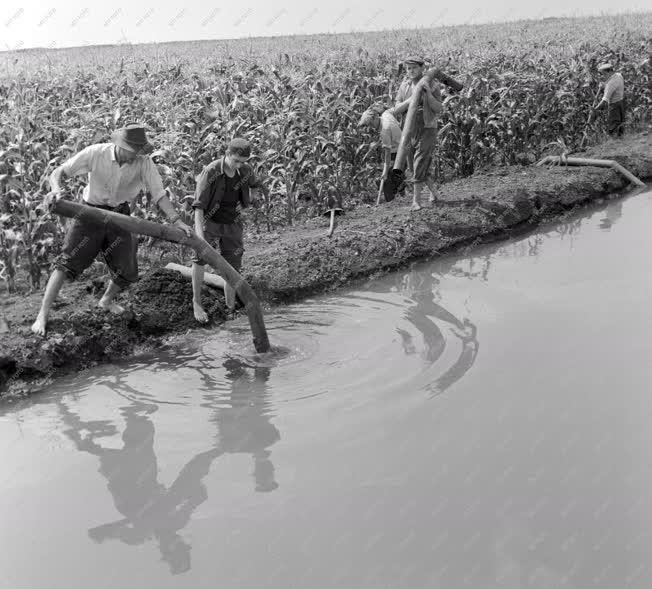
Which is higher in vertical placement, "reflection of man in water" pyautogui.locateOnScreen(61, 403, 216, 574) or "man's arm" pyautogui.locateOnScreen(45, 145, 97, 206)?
"man's arm" pyautogui.locateOnScreen(45, 145, 97, 206)

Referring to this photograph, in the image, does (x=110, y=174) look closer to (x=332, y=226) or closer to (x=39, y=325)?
(x=39, y=325)

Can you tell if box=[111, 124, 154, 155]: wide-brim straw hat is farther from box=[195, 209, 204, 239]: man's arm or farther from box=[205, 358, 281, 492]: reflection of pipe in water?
box=[205, 358, 281, 492]: reflection of pipe in water

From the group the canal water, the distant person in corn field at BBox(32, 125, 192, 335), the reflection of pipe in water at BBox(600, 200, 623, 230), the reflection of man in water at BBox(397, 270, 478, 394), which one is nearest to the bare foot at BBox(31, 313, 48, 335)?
the distant person in corn field at BBox(32, 125, 192, 335)

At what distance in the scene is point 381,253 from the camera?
924 cm

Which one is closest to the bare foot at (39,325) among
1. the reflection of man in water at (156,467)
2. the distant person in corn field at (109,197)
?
the distant person in corn field at (109,197)

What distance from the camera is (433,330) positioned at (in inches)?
285

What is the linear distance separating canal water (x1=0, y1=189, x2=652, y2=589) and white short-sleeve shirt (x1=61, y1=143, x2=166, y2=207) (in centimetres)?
133

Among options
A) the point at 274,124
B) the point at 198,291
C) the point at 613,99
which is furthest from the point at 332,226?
the point at 613,99

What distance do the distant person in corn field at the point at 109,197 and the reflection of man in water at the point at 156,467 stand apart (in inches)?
46.4

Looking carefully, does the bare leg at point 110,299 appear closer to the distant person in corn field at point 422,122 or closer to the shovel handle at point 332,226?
the shovel handle at point 332,226

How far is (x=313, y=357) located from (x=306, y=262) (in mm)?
2160

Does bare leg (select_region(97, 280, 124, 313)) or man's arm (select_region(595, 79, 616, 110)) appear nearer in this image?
bare leg (select_region(97, 280, 124, 313))

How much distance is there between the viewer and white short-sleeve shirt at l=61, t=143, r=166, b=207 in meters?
6.30

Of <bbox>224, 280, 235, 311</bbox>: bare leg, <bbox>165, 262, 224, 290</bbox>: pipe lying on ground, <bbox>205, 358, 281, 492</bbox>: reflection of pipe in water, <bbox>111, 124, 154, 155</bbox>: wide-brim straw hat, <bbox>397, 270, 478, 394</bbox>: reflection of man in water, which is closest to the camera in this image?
<bbox>205, 358, 281, 492</bbox>: reflection of pipe in water
